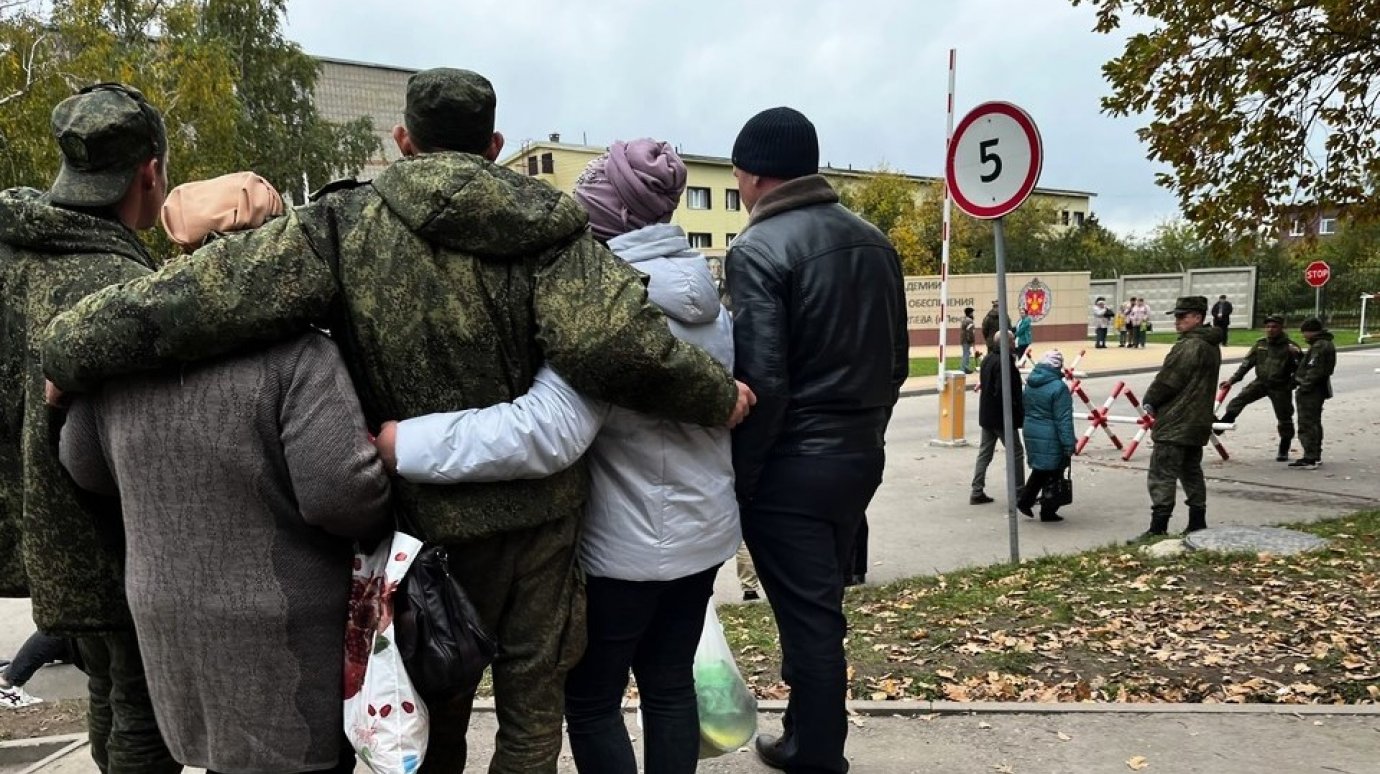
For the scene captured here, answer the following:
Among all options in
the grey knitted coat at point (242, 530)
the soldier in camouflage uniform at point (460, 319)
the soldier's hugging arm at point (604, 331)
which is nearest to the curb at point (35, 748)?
the grey knitted coat at point (242, 530)

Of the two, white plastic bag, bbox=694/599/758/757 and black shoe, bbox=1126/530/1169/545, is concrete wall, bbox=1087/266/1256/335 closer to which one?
black shoe, bbox=1126/530/1169/545

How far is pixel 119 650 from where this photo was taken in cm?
212

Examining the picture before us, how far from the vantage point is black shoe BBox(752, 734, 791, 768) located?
3.10 metres

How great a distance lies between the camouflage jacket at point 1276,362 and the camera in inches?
416

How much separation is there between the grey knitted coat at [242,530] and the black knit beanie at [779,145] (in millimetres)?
1381

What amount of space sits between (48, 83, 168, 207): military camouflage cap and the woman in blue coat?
23.1 feet

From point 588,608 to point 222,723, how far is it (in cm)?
77

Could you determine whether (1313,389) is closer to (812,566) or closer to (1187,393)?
(1187,393)

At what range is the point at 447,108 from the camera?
186cm

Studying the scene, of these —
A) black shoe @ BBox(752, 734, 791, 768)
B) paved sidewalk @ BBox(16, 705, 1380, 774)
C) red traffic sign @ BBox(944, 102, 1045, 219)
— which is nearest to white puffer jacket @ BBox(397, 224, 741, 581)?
black shoe @ BBox(752, 734, 791, 768)

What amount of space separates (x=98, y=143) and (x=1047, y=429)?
712 cm

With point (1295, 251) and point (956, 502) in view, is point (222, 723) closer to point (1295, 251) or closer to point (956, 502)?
point (956, 502)

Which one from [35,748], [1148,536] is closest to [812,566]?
[35,748]

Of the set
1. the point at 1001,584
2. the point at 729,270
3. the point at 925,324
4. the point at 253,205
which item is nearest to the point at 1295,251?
the point at 1001,584
